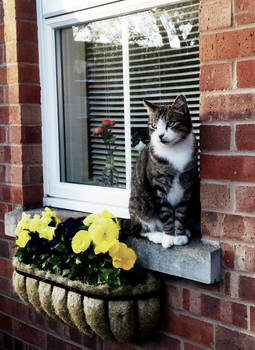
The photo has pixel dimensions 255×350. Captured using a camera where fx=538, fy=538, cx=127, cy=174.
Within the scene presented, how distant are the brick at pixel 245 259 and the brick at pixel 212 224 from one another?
12cm

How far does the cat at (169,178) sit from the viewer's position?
7.43ft

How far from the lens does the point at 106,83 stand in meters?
2.97

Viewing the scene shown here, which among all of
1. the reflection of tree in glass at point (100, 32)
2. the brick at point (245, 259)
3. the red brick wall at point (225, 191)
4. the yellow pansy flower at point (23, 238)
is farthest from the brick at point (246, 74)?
the yellow pansy flower at point (23, 238)

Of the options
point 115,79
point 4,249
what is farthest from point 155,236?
point 4,249

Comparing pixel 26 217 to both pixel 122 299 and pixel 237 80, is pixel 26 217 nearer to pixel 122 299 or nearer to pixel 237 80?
pixel 122 299

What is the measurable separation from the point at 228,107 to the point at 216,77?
0.43 feet

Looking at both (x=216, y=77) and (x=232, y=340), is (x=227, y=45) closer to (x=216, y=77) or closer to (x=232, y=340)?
(x=216, y=77)

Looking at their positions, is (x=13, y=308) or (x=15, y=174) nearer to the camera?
(x=15, y=174)

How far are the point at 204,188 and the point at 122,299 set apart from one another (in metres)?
0.61

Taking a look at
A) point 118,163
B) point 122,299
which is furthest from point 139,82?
point 122,299

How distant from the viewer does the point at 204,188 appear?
223 centimetres

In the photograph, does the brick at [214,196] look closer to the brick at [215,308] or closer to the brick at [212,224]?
the brick at [212,224]

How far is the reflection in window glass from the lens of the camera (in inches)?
101

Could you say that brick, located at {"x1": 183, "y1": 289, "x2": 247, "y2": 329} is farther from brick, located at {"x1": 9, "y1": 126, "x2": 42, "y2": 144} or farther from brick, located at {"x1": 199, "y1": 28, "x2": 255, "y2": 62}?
brick, located at {"x1": 9, "y1": 126, "x2": 42, "y2": 144}
